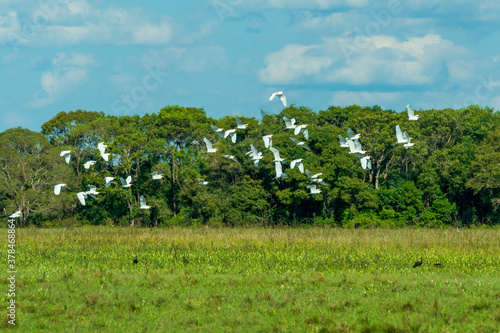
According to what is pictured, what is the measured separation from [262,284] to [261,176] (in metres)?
34.0

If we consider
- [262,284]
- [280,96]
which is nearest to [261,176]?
[280,96]

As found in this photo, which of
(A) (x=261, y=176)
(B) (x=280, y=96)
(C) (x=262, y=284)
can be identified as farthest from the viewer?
(A) (x=261, y=176)

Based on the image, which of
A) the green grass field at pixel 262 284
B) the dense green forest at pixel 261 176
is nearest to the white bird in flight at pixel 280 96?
the green grass field at pixel 262 284

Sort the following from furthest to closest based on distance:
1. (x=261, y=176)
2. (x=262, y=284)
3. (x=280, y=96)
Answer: (x=261, y=176)
(x=280, y=96)
(x=262, y=284)

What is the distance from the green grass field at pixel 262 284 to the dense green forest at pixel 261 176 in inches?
842

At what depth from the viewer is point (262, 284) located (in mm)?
15266

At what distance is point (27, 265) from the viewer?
62.0 feet

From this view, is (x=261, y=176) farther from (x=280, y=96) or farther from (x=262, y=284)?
(x=262, y=284)

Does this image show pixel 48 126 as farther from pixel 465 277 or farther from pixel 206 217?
pixel 465 277

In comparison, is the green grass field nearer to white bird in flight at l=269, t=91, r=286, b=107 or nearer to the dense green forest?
white bird in flight at l=269, t=91, r=286, b=107

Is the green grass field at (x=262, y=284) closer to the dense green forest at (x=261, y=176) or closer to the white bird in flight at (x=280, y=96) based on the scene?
the white bird in flight at (x=280, y=96)

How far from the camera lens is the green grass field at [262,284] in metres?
11.8

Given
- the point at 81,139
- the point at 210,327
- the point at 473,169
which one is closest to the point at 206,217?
the point at 81,139

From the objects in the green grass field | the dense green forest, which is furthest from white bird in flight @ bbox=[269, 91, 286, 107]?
the dense green forest
